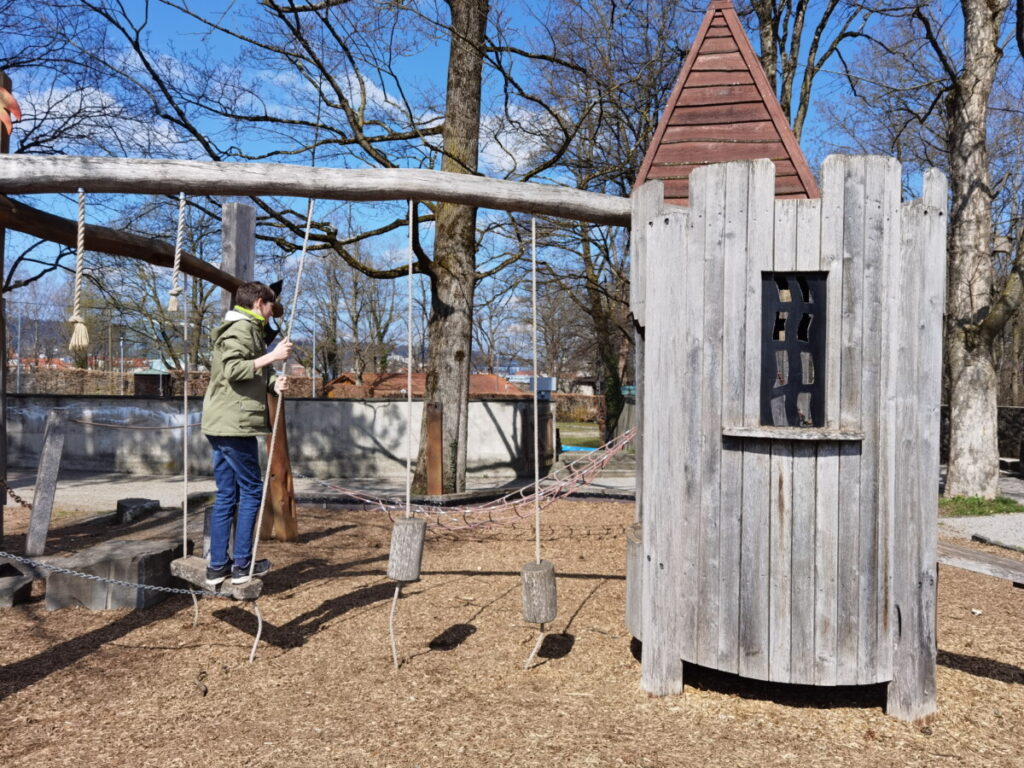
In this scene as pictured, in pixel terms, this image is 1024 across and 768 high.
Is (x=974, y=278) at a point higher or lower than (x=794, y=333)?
higher

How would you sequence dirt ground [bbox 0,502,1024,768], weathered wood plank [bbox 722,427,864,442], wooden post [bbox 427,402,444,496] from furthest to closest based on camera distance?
wooden post [bbox 427,402,444,496]
weathered wood plank [bbox 722,427,864,442]
dirt ground [bbox 0,502,1024,768]

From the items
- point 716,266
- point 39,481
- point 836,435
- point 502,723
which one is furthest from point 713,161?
point 39,481

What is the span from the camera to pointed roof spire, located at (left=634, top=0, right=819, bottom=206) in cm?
454

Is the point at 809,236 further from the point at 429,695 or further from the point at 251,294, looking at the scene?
the point at 251,294

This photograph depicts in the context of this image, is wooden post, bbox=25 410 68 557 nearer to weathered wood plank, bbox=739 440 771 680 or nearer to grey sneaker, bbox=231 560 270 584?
grey sneaker, bbox=231 560 270 584

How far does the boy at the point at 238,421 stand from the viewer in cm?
441

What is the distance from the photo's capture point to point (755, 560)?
144 inches

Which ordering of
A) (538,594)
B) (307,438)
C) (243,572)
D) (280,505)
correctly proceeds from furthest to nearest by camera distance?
1. (307,438)
2. (280,505)
3. (243,572)
4. (538,594)

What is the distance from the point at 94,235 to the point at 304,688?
3.43m

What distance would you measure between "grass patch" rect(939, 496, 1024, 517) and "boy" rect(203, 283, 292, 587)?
9.07m

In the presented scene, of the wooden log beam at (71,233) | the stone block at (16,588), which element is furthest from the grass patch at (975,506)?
the stone block at (16,588)

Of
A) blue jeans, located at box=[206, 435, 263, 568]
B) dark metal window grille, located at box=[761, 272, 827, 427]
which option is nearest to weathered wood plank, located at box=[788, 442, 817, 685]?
dark metal window grille, located at box=[761, 272, 827, 427]

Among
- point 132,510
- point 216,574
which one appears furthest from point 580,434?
point 216,574

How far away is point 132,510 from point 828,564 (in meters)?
7.51
